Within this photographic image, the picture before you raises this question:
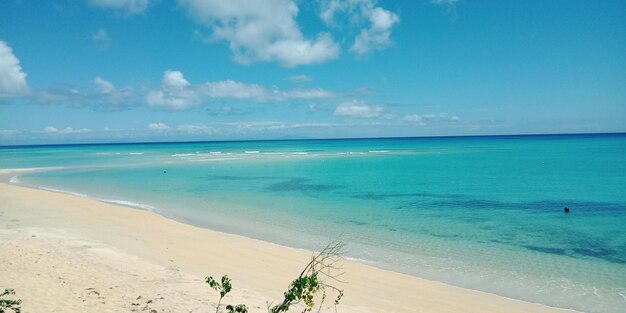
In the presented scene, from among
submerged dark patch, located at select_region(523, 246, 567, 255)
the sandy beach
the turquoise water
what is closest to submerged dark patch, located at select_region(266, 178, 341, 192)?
the turquoise water

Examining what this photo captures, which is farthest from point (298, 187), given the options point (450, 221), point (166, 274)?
point (166, 274)

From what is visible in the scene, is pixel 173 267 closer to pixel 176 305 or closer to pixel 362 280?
pixel 176 305

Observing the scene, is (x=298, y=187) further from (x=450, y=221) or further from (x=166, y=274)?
(x=166, y=274)

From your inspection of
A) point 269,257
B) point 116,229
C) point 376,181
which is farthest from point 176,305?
point 376,181

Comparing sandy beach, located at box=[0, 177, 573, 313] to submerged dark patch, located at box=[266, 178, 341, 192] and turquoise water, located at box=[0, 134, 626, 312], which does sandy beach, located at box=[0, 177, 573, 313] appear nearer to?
turquoise water, located at box=[0, 134, 626, 312]

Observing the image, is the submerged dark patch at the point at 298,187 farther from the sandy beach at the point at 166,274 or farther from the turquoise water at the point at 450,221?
the sandy beach at the point at 166,274

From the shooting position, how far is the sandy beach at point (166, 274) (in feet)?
28.6

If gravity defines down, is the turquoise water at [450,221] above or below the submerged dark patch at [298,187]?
below

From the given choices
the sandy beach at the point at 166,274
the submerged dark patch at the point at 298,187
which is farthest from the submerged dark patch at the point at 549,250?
the submerged dark patch at the point at 298,187

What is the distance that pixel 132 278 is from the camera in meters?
10.1

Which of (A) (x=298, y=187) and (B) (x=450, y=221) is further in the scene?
(A) (x=298, y=187)

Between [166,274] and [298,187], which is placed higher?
[166,274]

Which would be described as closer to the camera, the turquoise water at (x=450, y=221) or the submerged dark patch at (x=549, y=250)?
the turquoise water at (x=450, y=221)

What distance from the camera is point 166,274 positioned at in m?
10.7
